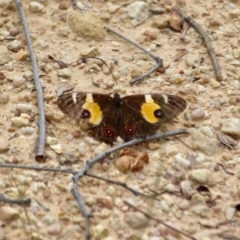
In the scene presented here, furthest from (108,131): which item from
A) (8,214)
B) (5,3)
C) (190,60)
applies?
(5,3)

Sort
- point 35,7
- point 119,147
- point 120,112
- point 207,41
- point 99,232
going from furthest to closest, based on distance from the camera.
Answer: point 35,7 < point 207,41 < point 120,112 < point 119,147 < point 99,232

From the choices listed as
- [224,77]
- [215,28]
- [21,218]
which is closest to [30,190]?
[21,218]

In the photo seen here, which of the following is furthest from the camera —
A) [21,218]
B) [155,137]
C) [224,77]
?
[224,77]

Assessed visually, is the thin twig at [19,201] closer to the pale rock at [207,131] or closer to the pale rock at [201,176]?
the pale rock at [201,176]

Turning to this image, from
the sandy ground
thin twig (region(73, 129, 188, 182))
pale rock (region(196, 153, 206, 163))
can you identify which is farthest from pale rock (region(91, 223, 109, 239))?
pale rock (region(196, 153, 206, 163))

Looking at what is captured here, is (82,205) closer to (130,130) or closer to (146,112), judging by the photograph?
(130,130)

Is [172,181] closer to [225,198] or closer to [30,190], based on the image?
[225,198]
